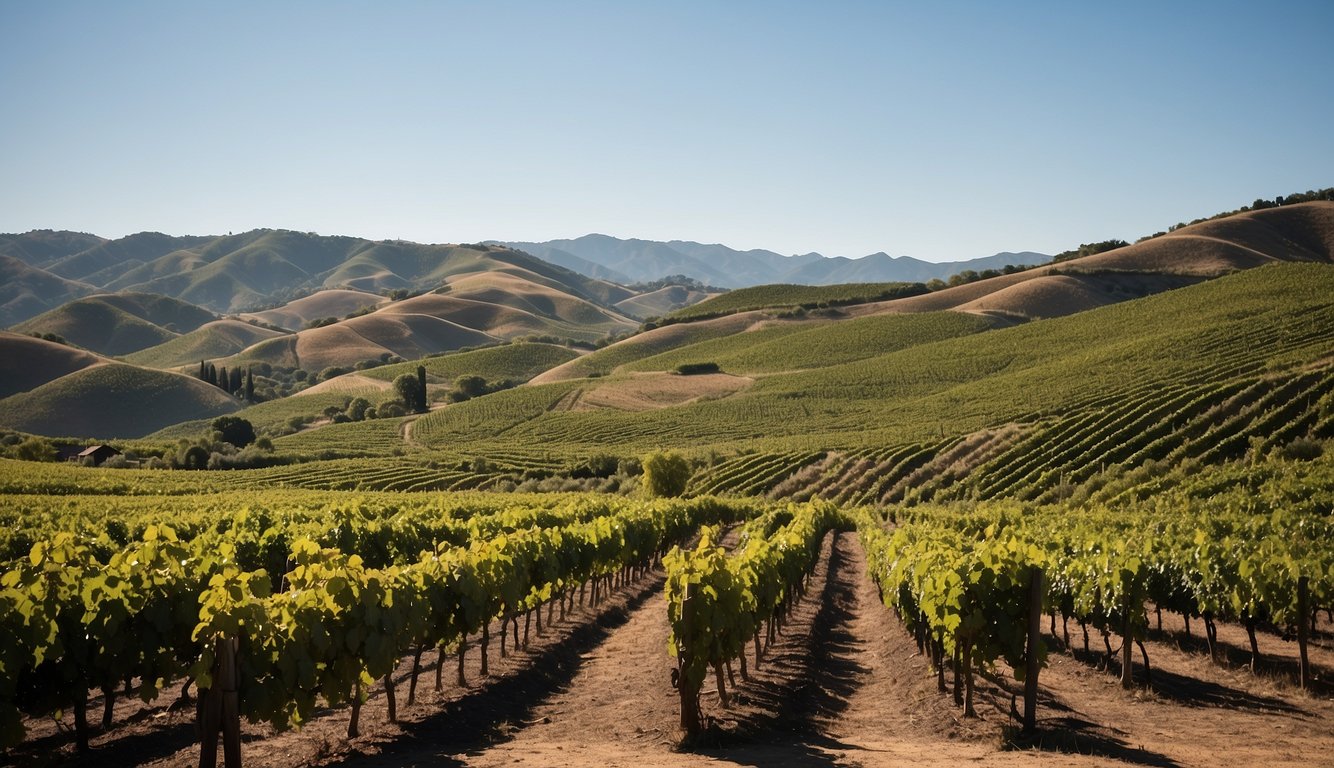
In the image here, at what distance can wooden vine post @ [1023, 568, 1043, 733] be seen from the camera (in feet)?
38.0

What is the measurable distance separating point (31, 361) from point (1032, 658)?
183 metres

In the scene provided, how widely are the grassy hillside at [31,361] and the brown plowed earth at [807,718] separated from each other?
16584cm

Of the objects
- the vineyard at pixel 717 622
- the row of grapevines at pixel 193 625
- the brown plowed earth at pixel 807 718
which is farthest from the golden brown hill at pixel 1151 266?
the row of grapevines at pixel 193 625

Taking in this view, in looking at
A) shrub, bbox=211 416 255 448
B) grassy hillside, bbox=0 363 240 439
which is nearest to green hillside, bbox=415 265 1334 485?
shrub, bbox=211 416 255 448

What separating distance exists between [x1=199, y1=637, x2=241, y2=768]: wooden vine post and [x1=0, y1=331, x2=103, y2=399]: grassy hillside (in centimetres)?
16941

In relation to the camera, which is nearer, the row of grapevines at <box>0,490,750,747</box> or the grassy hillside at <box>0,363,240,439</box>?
the row of grapevines at <box>0,490,750,747</box>

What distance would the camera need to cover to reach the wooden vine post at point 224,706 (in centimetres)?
896

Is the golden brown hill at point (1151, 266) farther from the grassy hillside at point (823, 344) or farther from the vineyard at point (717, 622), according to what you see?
the vineyard at point (717, 622)

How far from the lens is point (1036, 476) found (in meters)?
47.0

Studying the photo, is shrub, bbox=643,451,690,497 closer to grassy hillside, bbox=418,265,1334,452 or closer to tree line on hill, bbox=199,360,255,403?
grassy hillside, bbox=418,265,1334,452

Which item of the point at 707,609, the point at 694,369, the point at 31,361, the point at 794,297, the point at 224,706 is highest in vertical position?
the point at 794,297

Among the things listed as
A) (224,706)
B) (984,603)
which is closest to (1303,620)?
(984,603)

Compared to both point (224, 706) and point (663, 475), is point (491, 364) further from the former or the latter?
point (224, 706)

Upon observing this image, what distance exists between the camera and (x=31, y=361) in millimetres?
157250
